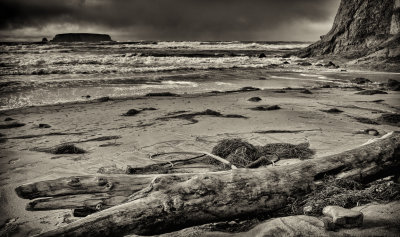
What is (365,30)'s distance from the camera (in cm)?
2309

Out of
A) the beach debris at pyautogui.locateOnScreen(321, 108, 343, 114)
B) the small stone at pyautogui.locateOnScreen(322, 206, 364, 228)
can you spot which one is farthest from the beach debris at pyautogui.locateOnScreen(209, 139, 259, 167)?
the beach debris at pyautogui.locateOnScreen(321, 108, 343, 114)

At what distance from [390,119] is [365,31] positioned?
19337mm

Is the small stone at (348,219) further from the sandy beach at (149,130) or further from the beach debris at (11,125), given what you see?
the beach debris at (11,125)

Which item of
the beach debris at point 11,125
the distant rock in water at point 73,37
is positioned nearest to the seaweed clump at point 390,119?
the beach debris at point 11,125

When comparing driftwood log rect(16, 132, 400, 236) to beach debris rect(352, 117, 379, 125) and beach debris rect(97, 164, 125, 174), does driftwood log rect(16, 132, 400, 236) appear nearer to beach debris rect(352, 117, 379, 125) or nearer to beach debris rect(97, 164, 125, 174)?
beach debris rect(97, 164, 125, 174)

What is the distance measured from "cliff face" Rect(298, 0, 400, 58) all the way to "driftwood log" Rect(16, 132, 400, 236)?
62.5 feet

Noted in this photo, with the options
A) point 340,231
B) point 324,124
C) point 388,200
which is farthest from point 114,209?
point 324,124

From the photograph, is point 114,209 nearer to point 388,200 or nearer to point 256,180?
point 256,180

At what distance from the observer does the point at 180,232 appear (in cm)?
274

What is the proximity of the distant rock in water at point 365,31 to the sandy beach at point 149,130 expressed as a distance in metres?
11.4

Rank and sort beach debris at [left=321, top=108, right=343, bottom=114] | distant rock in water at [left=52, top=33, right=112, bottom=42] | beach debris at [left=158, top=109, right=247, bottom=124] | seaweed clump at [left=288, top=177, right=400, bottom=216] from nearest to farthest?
seaweed clump at [left=288, top=177, right=400, bottom=216] < beach debris at [left=158, top=109, right=247, bottom=124] < beach debris at [left=321, top=108, right=343, bottom=114] < distant rock in water at [left=52, top=33, right=112, bottom=42]

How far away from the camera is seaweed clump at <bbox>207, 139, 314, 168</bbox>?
4.47 m

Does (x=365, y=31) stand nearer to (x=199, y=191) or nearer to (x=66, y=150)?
(x=66, y=150)

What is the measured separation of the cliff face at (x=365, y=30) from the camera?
805 inches
